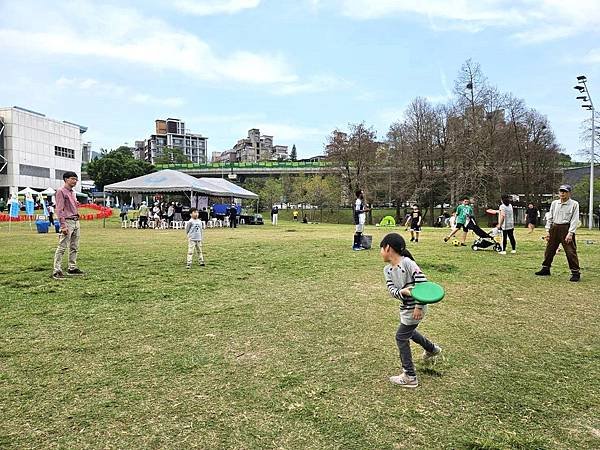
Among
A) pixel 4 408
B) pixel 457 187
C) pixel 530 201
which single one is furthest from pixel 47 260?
pixel 530 201

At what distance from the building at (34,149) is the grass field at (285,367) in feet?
219

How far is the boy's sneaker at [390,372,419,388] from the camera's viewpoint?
355 cm

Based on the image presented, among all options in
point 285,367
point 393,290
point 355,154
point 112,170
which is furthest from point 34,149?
point 393,290

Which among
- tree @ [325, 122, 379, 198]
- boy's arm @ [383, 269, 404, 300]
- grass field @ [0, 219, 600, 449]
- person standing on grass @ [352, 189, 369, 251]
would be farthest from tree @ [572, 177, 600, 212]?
boy's arm @ [383, 269, 404, 300]

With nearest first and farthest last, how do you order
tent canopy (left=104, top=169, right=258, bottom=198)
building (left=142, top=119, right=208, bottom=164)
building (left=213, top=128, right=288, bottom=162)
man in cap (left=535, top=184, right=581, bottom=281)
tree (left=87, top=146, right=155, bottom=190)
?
man in cap (left=535, top=184, right=581, bottom=281) → tent canopy (left=104, top=169, right=258, bottom=198) → tree (left=87, top=146, right=155, bottom=190) → building (left=213, top=128, right=288, bottom=162) → building (left=142, top=119, right=208, bottom=164)

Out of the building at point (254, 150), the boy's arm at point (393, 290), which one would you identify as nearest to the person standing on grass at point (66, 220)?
the boy's arm at point (393, 290)

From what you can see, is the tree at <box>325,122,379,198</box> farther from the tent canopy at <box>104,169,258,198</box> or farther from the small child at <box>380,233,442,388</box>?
the small child at <box>380,233,442,388</box>

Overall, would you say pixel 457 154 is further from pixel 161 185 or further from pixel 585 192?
pixel 161 185

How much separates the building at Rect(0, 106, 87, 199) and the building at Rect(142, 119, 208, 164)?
64.9 meters

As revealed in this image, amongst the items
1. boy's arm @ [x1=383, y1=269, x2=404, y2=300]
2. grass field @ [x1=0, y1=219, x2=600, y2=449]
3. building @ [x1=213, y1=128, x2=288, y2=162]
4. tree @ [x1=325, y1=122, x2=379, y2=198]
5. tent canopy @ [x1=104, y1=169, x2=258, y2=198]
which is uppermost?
building @ [x1=213, y1=128, x2=288, y2=162]

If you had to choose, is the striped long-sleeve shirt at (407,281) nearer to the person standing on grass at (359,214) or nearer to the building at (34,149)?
the person standing on grass at (359,214)

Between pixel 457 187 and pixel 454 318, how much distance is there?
3487cm

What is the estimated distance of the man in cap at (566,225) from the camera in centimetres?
814

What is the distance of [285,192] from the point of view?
6562cm
